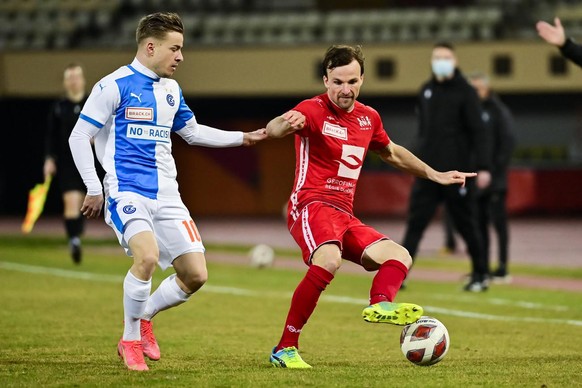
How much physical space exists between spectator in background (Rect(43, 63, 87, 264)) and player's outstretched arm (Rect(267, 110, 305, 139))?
879cm

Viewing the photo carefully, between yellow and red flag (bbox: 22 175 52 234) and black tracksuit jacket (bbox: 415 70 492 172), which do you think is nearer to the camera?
black tracksuit jacket (bbox: 415 70 492 172)

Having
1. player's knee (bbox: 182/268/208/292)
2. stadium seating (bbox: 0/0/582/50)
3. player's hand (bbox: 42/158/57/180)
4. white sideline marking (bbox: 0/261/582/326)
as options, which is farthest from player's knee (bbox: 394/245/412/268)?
stadium seating (bbox: 0/0/582/50)

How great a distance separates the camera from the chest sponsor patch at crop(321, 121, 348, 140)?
22.9 ft

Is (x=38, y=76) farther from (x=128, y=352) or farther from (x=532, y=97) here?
(x=128, y=352)

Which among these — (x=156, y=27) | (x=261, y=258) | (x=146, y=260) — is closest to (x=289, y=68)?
(x=261, y=258)

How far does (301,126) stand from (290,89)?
825 inches

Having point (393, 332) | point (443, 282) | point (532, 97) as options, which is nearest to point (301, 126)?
point (393, 332)

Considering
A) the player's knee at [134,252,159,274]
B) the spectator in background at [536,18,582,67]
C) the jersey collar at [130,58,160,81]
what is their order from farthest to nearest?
the spectator in background at [536,18,582,67] < the jersey collar at [130,58,160,81] < the player's knee at [134,252,159,274]

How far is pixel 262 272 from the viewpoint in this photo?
15.3 m

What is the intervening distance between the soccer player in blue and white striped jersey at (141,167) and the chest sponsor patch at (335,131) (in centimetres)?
96

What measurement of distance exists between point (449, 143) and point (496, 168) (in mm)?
1837

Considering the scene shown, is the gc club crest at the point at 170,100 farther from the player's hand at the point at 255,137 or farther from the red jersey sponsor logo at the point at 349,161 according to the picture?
the red jersey sponsor logo at the point at 349,161

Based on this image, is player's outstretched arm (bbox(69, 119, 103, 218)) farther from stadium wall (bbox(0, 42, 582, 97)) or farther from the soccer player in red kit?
stadium wall (bbox(0, 42, 582, 97))

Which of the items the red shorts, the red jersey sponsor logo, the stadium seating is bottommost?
the stadium seating
